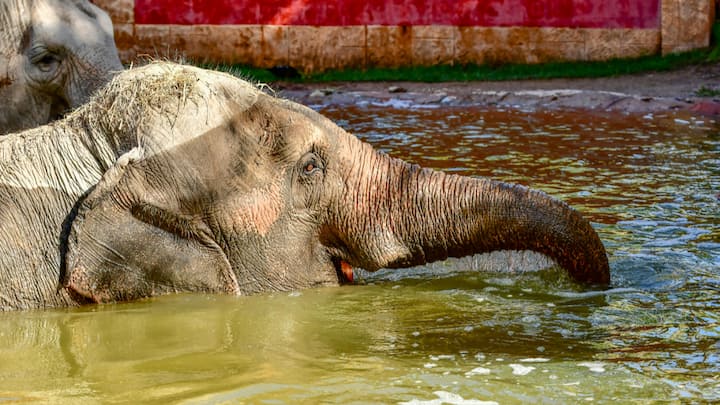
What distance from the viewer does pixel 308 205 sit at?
520 cm

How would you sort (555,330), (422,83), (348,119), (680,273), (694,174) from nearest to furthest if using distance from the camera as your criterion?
(555,330), (680,273), (694,174), (348,119), (422,83)

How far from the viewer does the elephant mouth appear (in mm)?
5363

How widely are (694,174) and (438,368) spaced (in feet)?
16.9

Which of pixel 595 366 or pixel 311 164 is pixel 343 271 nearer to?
pixel 311 164

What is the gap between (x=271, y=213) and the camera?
16.7 ft

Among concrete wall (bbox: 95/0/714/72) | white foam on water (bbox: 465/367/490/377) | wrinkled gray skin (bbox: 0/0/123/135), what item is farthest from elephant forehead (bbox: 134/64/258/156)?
concrete wall (bbox: 95/0/714/72)

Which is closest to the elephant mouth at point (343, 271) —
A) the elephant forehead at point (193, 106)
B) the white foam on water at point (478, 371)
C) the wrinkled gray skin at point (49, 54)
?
the elephant forehead at point (193, 106)

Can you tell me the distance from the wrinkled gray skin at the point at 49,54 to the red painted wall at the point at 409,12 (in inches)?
436

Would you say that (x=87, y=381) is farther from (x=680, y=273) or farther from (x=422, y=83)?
(x=422, y=83)

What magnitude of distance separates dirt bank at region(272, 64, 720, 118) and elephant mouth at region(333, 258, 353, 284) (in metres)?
8.18

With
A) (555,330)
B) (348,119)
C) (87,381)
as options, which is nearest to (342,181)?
(555,330)

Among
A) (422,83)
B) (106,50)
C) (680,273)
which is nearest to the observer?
(680,273)

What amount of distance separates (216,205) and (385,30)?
13.3 m

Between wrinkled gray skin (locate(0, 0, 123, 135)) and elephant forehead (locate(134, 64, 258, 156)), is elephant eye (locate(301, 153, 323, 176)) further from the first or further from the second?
wrinkled gray skin (locate(0, 0, 123, 135))
